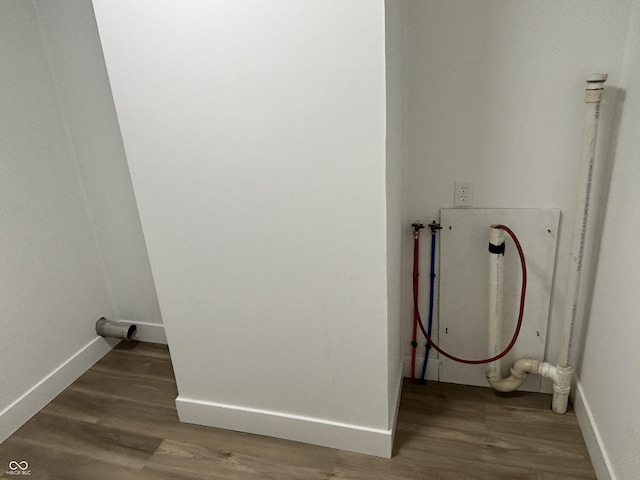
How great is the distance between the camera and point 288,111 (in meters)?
1.46

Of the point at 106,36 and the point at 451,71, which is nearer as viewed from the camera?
the point at 106,36

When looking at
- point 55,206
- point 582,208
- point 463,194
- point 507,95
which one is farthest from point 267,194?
point 55,206

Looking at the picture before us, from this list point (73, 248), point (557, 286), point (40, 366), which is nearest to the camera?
point (557, 286)

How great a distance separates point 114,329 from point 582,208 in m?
2.52

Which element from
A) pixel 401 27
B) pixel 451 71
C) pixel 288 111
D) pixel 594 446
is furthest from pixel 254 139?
pixel 594 446

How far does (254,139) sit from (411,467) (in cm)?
143

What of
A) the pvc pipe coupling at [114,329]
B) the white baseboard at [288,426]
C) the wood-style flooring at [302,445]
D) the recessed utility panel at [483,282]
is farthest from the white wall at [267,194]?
the pvc pipe coupling at [114,329]

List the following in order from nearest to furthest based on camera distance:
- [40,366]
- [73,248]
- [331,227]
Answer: [331,227] → [40,366] → [73,248]

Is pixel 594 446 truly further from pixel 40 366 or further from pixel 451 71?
pixel 40 366

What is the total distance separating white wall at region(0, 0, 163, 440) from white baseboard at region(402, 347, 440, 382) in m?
1.55

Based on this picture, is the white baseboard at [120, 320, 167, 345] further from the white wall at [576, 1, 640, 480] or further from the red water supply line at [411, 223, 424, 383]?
the white wall at [576, 1, 640, 480]

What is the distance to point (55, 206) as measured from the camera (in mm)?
2344

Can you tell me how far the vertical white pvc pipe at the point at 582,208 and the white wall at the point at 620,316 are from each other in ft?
0.26

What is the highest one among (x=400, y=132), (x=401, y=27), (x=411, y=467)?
(x=401, y=27)
